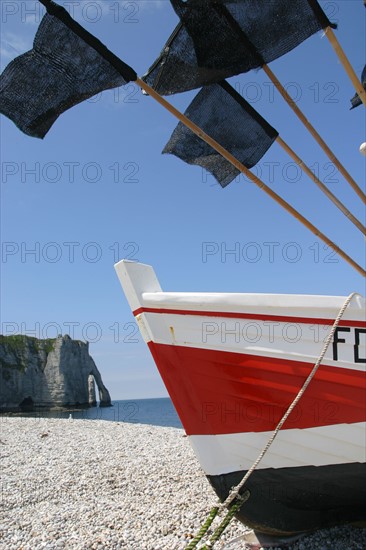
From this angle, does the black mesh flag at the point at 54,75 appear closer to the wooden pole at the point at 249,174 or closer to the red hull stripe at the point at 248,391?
the wooden pole at the point at 249,174

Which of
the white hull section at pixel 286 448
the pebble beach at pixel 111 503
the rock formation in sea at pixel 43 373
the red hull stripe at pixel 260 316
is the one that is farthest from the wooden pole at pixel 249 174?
the rock formation in sea at pixel 43 373

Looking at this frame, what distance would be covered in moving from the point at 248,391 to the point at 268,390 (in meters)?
0.20

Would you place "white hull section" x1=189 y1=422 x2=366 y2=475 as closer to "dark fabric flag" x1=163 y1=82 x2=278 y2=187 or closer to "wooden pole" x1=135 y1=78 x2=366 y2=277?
"wooden pole" x1=135 y1=78 x2=366 y2=277

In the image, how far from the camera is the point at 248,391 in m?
3.91

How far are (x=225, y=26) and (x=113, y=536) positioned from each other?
6.12 m

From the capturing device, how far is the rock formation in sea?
6894cm

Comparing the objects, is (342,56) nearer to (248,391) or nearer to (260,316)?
(260,316)

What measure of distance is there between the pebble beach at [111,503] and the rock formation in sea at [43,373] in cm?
6339

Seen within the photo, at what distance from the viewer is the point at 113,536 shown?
4902 mm

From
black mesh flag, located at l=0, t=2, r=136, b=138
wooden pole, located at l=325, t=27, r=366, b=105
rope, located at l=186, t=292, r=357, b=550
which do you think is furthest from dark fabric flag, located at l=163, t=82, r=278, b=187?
rope, located at l=186, t=292, r=357, b=550

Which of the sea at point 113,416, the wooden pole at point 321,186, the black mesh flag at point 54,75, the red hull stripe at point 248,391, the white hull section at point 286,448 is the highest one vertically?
the black mesh flag at point 54,75

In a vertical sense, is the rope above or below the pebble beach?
above

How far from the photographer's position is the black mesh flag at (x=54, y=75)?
3.83 meters

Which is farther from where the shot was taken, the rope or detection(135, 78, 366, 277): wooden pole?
detection(135, 78, 366, 277): wooden pole
